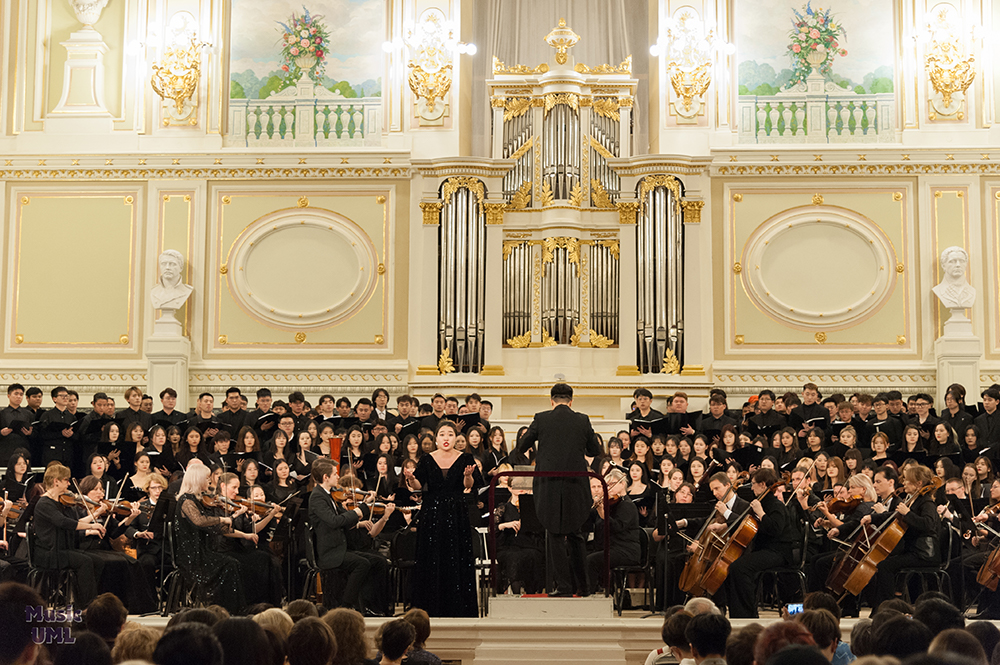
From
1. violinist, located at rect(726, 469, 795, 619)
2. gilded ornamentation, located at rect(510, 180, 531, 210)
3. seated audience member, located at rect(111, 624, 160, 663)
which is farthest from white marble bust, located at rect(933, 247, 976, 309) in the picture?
seated audience member, located at rect(111, 624, 160, 663)

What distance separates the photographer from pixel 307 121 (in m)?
13.4

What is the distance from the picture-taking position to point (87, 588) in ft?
25.1

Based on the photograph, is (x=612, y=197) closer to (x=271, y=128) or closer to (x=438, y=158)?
(x=438, y=158)

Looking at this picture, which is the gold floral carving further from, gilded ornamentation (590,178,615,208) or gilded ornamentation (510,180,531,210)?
gilded ornamentation (510,180,531,210)

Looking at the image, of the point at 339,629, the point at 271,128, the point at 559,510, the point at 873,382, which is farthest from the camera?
the point at 271,128

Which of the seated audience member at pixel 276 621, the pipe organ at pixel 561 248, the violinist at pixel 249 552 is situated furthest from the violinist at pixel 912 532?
the pipe organ at pixel 561 248

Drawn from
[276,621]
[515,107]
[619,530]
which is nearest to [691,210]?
[515,107]

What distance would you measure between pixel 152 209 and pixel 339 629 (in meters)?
9.61

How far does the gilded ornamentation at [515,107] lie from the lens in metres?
13.1

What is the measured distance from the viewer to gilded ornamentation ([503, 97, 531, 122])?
43.1ft

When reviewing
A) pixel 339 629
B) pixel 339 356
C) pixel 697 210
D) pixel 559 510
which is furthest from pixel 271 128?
pixel 339 629

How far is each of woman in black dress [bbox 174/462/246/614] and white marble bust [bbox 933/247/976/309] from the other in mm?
8117

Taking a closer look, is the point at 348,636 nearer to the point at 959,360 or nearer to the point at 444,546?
the point at 444,546

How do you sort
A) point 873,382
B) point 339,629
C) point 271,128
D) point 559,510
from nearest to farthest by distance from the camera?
1. point 339,629
2. point 559,510
3. point 873,382
4. point 271,128
